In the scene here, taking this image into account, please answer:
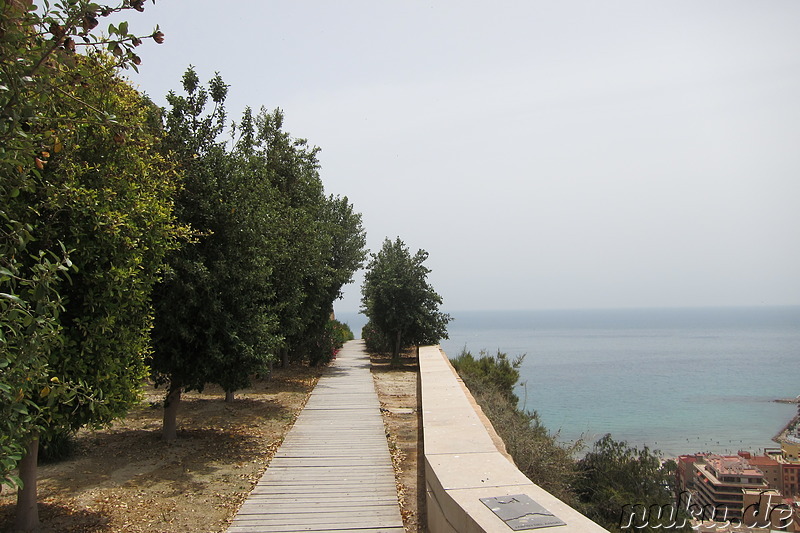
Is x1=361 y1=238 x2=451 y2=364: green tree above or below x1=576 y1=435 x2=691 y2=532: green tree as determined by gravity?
above

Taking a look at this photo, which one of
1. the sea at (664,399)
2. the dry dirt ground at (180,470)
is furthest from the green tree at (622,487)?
the dry dirt ground at (180,470)

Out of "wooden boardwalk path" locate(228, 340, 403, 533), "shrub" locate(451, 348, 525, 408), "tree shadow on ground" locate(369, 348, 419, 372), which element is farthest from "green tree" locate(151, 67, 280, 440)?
"tree shadow on ground" locate(369, 348, 419, 372)

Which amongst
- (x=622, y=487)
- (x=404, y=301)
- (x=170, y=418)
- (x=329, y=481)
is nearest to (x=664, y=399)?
(x=404, y=301)

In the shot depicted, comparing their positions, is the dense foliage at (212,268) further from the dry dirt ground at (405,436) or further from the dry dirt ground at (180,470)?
the dry dirt ground at (405,436)

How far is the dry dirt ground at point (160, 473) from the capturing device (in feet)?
22.5

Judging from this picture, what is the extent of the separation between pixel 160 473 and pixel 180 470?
30cm

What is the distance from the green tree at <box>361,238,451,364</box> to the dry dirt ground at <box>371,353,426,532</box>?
2909 mm

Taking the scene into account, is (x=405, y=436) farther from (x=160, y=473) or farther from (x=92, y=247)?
(x=92, y=247)

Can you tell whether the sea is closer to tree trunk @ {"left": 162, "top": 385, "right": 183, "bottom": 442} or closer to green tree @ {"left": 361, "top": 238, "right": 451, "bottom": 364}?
green tree @ {"left": 361, "top": 238, "right": 451, "bottom": 364}

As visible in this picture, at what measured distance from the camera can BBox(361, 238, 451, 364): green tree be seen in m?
23.9

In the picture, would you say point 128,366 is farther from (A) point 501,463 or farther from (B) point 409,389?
(B) point 409,389

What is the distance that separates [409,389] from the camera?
1705 cm

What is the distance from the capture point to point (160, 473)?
877 cm

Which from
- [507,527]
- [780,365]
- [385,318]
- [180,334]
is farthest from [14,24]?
[780,365]
